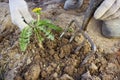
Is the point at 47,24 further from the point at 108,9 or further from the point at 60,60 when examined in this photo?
the point at 108,9

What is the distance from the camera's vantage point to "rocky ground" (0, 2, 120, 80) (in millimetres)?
2213

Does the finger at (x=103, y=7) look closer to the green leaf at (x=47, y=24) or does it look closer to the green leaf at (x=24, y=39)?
the green leaf at (x=47, y=24)

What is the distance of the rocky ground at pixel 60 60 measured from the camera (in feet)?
7.26

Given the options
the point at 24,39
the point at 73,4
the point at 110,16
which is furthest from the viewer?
the point at 73,4

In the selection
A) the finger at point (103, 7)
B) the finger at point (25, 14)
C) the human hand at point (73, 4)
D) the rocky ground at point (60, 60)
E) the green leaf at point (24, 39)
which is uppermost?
the finger at point (103, 7)

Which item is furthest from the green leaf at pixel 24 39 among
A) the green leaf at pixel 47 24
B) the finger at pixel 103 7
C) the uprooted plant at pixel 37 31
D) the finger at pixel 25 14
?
the finger at pixel 103 7

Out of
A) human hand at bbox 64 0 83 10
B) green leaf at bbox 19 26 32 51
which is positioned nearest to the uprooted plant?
green leaf at bbox 19 26 32 51

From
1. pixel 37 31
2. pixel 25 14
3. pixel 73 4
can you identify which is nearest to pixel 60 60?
pixel 37 31

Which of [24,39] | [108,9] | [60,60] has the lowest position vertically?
[60,60]

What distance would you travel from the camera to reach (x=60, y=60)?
7.54ft

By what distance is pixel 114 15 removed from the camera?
7.95 feet

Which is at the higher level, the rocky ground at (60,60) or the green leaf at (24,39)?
the green leaf at (24,39)

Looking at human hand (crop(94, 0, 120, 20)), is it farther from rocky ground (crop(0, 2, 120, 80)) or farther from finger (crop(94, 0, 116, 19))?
rocky ground (crop(0, 2, 120, 80))

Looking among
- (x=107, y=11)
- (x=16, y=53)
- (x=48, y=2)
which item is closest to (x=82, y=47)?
(x=107, y=11)
